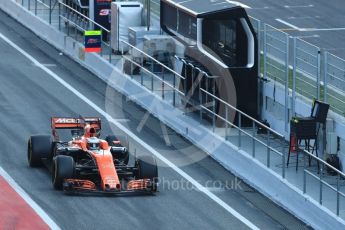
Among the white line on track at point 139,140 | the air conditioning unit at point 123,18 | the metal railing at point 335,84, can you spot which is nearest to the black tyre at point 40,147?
the white line on track at point 139,140

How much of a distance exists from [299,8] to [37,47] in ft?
38.0

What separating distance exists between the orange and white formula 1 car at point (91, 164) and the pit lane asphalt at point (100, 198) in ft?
0.98

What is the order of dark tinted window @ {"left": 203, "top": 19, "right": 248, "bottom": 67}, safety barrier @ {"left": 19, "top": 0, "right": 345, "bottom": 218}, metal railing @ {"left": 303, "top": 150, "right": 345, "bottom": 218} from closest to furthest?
metal railing @ {"left": 303, "top": 150, "right": 345, "bottom": 218} < safety barrier @ {"left": 19, "top": 0, "right": 345, "bottom": 218} < dark tinted window @ {"left": 203, "top": 19, "right": 248, "bottom": 67}

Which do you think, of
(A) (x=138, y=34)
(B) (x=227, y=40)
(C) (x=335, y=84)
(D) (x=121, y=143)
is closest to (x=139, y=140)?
(D) (x=121, y=143)

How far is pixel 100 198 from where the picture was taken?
33438mm

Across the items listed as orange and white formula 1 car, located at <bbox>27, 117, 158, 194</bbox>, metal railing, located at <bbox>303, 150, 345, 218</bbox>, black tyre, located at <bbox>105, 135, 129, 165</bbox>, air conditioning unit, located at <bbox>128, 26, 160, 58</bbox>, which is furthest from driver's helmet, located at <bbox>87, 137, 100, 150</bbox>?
air conditioning unit, located at <bbox>128, 26, 160, 58</bbox>

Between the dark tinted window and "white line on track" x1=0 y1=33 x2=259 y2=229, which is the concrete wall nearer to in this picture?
"white line on track" x1=0 y1=33 x2=259 y2=229

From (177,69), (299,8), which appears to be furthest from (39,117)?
(299,8)

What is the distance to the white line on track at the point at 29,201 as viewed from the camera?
31.5 m

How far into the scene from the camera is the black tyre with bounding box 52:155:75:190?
109 ft

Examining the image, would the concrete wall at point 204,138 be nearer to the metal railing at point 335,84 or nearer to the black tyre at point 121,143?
the metal railing at point 335,84

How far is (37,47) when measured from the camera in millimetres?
49406

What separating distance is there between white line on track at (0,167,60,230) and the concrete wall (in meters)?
5.68

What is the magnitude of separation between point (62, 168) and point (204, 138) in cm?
644
